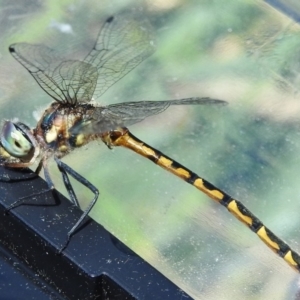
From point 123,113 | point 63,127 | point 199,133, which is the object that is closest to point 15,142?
point 63,127

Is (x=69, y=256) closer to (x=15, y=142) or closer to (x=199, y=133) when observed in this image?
(x=15, y=142)

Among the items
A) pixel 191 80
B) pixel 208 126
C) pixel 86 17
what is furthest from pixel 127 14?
pixel 208 126

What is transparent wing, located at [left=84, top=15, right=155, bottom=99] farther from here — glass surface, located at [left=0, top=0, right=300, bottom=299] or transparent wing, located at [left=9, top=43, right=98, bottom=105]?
glass surface, located at [left=0, top=0, right=300, bottom=299]

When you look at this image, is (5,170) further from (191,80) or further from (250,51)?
(250,51)

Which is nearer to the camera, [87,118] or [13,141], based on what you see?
[13,141]

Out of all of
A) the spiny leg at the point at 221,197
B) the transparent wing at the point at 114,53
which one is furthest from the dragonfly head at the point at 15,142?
the transparent wing at the point at 114,53

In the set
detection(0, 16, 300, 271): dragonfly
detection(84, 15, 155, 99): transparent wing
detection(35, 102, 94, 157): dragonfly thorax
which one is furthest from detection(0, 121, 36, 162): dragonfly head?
detection(84, 15, 155, 99): transparent wing
